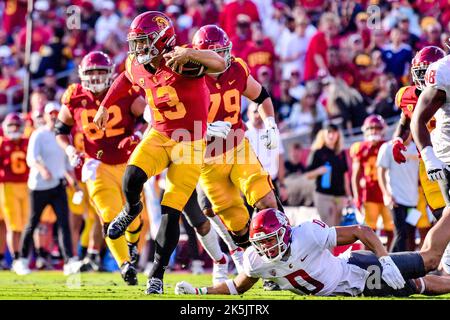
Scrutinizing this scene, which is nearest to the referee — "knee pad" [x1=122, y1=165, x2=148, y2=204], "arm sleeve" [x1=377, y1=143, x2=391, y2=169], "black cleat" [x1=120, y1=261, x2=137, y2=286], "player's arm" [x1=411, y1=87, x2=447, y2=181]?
"black cleat" [x1=120, y1=261, x2=137, y2=286]

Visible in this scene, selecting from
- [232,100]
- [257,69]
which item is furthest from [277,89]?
[232,100]

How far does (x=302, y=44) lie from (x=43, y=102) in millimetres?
3967

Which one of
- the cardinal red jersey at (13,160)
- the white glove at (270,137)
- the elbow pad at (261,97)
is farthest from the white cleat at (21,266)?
the white glove at (270,137)

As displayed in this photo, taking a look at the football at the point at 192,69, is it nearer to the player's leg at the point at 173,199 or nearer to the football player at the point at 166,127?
the football player at the point at 166,127

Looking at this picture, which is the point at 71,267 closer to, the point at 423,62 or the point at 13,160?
the point at 13,160

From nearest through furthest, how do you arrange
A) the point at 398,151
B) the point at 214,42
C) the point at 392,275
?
1. the point at 392,275
2. the point at 214,42
3. the point at 398,151

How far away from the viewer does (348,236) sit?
7.13 metres

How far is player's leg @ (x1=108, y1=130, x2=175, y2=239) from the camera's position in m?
7.59

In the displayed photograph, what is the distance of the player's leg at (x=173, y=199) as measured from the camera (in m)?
7.61

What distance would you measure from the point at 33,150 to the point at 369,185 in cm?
386

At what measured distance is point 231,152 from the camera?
8703mm

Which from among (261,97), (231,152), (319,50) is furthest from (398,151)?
(319,50)

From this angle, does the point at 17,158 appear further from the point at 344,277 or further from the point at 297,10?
the point at 344,277

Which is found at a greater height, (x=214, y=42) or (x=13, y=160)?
(x=214, y=42)
